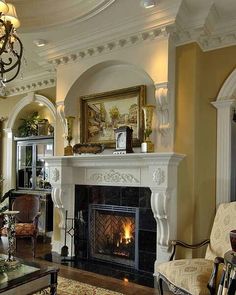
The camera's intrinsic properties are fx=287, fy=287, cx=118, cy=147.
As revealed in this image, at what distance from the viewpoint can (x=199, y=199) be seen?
350 cm

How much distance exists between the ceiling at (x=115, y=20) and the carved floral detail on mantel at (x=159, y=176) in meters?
1.65

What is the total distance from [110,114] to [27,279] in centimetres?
242

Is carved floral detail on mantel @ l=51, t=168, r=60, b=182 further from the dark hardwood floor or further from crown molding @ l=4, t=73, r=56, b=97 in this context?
crown molding @ l=4, t=73, r=56, b=97

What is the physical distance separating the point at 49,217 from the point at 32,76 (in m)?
2.75

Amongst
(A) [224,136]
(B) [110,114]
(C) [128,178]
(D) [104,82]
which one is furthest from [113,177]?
(A) [224,136]

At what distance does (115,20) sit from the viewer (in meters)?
3.57

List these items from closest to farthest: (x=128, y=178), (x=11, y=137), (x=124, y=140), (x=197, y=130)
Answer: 1. (x=197, y=130)
2. (x=124, y=140)
3. (x=128, y=178)
4. (x=11, y=137)

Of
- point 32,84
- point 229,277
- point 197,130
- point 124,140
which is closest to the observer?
point 229,277

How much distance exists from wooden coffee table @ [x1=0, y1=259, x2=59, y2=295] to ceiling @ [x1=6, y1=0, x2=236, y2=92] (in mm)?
2821

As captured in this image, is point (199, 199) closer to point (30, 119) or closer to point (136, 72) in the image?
point (136, 72)

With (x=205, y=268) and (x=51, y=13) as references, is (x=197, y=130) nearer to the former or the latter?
(x=205, y=268)

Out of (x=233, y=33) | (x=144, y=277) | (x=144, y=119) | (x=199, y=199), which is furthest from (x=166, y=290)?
(x=233, y=33)

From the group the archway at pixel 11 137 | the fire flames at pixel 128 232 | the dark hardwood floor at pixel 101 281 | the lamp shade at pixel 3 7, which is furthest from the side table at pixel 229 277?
the archway at pixel 11 137

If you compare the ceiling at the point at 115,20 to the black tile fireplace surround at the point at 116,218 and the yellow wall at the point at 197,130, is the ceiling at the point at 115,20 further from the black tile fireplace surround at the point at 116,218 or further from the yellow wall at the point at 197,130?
the black tile fireplace surround at the point at 116,218
